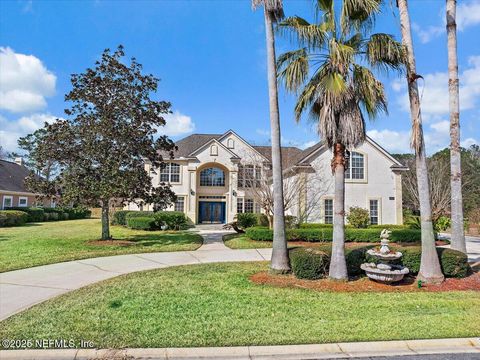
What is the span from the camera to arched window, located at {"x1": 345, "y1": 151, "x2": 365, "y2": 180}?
2152 cm

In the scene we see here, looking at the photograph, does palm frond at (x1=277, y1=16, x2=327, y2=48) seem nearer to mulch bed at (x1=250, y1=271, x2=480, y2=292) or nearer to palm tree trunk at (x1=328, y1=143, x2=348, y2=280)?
palm tree trunk at (x1=328, y1=143, x2=348, y2=280)

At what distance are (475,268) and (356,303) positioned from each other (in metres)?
6.33

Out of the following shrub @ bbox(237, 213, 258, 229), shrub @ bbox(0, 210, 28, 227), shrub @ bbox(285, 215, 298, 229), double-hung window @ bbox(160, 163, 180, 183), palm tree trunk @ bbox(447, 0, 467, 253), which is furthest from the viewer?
double-hung window @ bbox(160, 163, 180, 183)

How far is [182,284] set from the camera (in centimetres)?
782

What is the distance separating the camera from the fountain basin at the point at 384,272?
311 inches

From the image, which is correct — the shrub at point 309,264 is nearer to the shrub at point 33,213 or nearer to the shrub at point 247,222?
the shrub at point 247,222

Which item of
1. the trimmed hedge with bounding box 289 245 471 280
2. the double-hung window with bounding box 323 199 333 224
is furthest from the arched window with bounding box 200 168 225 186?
the trimmed hedge with bounding box 289 245 471 280

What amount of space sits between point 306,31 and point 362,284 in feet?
22.6

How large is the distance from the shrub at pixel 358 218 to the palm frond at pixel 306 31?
43.7ft

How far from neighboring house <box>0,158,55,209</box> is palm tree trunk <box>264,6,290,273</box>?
30324 millimetres

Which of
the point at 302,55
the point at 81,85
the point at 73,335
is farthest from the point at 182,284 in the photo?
the point at 81,85

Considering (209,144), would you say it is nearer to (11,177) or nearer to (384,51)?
(384,51)

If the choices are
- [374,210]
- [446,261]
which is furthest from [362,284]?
[374,210]

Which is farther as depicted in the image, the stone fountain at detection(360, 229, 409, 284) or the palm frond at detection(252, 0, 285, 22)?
the palm frond at detection(252, 0, 285, 22)
